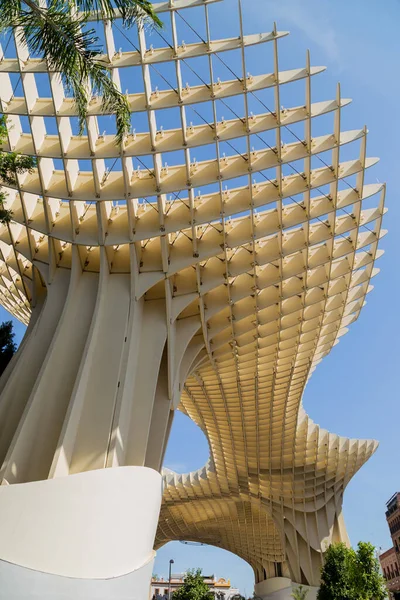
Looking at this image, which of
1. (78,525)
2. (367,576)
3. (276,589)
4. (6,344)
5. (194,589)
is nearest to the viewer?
(78,525)

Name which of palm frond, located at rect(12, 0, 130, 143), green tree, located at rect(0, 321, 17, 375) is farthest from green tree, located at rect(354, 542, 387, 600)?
palm frond, located at rect(12, 0, 130, 143)

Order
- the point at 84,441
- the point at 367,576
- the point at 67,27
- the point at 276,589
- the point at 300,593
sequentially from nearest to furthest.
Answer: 1. the point at 67,27
2. the point at 84,441
3. the point at 367,576
4. the point at 300,593
5. the point at 276,589

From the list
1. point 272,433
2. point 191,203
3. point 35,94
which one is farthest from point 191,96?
point 272,433

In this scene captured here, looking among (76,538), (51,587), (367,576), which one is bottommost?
(51,587)

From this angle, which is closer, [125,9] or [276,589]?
[125,9]

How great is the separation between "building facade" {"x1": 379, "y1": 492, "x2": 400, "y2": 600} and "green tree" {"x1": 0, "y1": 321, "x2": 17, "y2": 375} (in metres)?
72.7

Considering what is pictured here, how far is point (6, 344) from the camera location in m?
25.7

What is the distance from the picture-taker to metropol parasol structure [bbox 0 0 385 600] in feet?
44.7

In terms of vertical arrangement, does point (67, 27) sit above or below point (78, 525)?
above

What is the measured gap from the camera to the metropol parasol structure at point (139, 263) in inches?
536

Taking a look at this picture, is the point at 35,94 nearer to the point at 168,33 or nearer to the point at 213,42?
the point at 168,33

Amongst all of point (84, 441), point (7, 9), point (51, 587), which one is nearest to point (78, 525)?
point (51, 587)

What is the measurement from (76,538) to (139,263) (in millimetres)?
11318

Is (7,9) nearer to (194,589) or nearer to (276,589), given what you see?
(194,589)
